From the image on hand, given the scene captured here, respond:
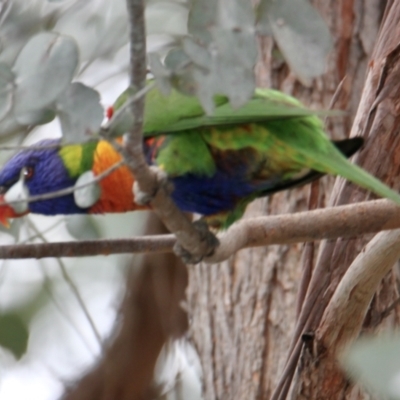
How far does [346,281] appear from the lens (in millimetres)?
1519

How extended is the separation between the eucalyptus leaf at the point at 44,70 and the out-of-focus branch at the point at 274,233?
607mm

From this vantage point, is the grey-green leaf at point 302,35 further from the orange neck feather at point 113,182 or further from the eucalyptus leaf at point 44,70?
the orange neck feather at point 113,182

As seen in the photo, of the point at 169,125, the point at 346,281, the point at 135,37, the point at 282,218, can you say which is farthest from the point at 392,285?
the point at 135,37

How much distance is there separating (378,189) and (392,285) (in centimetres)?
66

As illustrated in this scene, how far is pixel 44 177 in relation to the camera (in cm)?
168

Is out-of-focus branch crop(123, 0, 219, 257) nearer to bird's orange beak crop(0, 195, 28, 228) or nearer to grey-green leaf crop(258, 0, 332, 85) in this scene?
grey-green leaf crop(258, 0, 332, 85)

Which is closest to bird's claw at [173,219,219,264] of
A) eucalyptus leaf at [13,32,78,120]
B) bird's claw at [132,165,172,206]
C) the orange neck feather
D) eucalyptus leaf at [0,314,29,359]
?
the orange neck feather

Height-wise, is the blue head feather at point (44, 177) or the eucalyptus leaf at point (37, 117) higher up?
the blue head feather at point (44, 177)

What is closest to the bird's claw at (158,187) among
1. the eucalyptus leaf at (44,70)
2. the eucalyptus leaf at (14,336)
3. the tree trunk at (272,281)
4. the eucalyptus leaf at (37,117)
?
the eucalyptus leaf at (37,117)

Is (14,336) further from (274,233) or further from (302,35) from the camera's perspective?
(302,35)

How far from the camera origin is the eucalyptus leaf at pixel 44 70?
0.78m

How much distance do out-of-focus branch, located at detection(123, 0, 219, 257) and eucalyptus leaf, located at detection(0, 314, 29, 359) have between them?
3.19 feet

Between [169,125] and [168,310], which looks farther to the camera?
[168,310]

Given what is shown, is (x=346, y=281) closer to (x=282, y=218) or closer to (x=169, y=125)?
(x=282, y=218)
